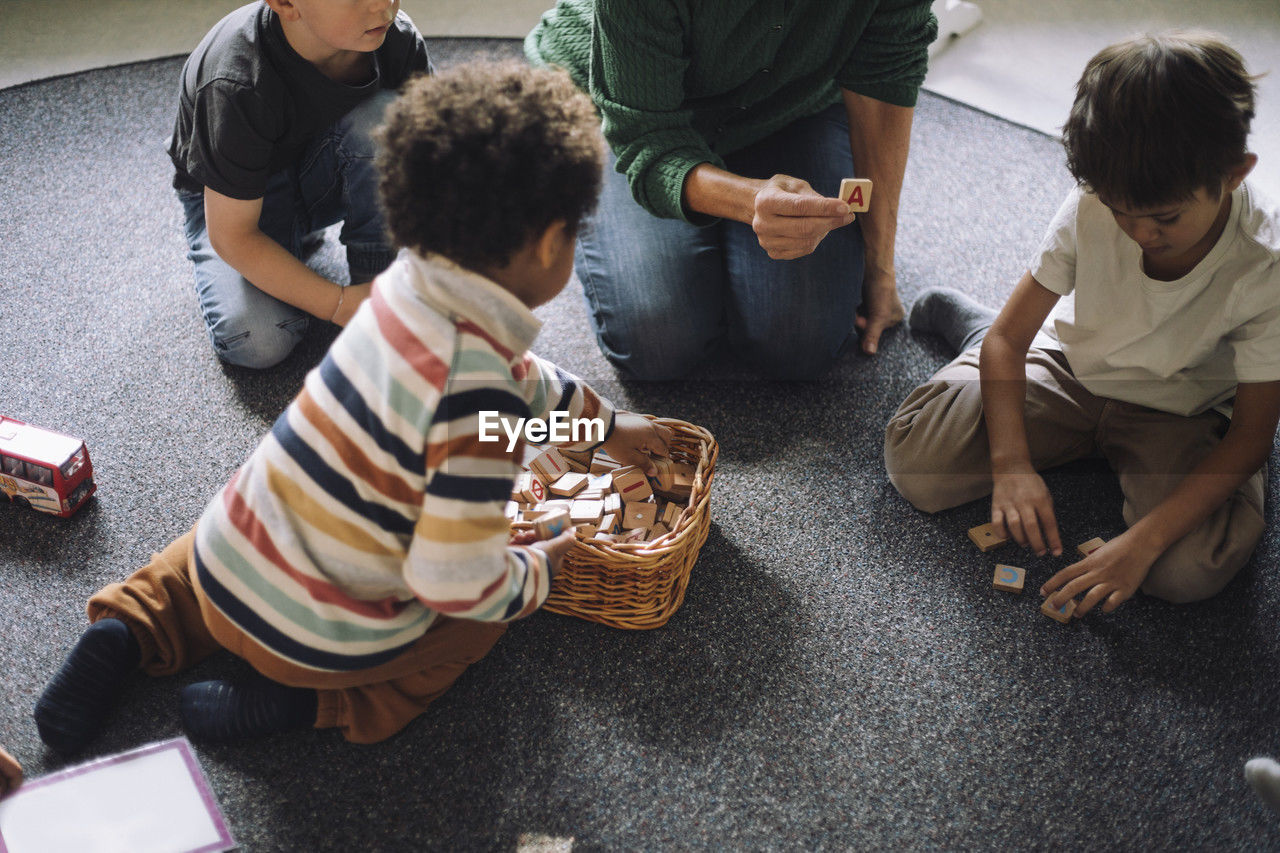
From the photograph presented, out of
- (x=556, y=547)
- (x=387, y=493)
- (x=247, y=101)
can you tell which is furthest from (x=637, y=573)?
(x=247, y=101)

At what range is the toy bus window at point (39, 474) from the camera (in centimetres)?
125

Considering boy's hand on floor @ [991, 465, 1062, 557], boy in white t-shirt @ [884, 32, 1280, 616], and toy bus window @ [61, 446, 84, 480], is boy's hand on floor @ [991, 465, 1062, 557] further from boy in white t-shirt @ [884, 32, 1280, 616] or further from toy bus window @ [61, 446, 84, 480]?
toy bus window @ [61, 446, 84, 480]

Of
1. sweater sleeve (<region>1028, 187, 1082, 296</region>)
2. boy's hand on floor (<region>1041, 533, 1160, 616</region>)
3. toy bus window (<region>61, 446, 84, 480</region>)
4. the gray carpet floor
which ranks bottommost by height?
the gray carpet floor

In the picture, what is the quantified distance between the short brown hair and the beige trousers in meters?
0.37

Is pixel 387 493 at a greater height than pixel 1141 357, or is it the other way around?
pixel 387 493

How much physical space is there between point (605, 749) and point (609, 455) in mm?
372

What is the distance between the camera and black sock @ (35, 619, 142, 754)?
1062 millimetres

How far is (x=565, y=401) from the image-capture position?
1150 mm

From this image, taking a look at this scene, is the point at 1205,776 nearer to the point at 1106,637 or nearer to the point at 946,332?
the point at 1106,637

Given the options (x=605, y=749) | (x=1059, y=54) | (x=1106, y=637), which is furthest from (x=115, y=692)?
(x=1059, y=54)

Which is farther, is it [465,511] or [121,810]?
[121,810]

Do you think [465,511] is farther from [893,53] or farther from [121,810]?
[893,53]

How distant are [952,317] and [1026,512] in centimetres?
42

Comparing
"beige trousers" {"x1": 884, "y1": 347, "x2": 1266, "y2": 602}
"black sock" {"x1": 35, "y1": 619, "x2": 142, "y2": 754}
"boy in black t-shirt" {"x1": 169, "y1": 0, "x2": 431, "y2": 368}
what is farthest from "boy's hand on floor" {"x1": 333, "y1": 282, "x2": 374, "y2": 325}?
"beige trousers" {"x1": 884, "y1": 347, "x2": 1266, "y2": 602}
